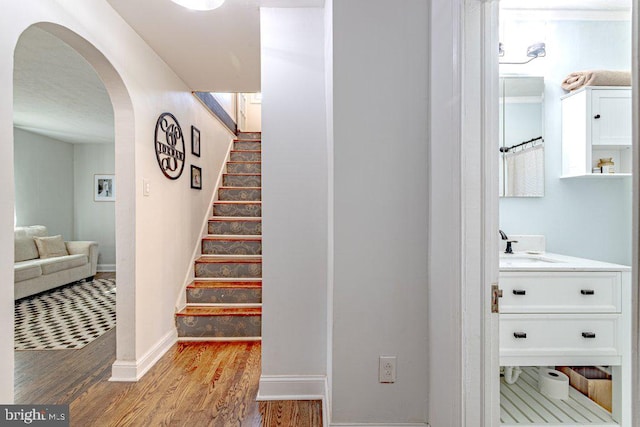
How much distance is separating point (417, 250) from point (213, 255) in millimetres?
2861

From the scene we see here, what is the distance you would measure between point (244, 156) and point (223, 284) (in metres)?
2.60

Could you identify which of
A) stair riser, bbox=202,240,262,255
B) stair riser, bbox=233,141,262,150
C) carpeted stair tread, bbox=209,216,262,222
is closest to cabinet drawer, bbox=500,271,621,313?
stair riser, bbox=202,240,262,255

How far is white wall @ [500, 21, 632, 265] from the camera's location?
5.51 feet

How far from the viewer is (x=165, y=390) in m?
2.12

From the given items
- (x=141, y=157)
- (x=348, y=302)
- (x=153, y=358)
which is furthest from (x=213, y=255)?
(x=348, y=302)

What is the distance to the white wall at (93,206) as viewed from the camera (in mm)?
6301

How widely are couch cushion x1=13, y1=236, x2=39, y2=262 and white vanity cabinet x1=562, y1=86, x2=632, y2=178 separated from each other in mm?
6238

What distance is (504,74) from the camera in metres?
2.17

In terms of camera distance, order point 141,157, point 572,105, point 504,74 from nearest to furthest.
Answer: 1. point 572,105
2. point 504,74
3. point 141,157

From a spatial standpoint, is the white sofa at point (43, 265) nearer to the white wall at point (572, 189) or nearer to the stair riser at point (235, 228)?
the stair riser at point (235, 228)

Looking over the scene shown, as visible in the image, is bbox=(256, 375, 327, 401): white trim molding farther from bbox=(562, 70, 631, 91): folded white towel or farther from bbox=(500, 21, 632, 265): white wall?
bbox=(562, 70, 631, 91): folded white towel

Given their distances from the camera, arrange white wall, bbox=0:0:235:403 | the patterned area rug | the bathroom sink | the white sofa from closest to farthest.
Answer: white wall, bbox=0:0:235:403, the bathroom sink, the patterned area rug, the white sofa

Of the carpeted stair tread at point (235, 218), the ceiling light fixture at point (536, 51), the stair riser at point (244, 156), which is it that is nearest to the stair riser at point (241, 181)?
the stair riser at point (244, 156)

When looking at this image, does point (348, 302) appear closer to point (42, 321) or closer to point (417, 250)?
point (417, 250)
